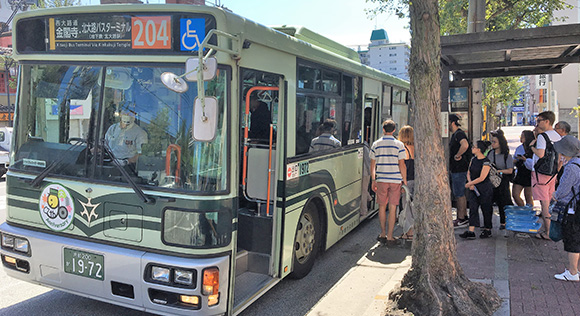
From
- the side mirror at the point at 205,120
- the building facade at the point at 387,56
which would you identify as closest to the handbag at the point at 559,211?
the side mirror at the point at 205,120

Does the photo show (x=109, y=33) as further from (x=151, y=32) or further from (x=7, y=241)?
(x=7, y=241)

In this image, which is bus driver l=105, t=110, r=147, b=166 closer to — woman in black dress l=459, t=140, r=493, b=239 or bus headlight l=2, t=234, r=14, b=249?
bus headlight l=2, t=234, r=14, b=249

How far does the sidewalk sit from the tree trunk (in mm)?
339

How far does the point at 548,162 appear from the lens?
660 cm

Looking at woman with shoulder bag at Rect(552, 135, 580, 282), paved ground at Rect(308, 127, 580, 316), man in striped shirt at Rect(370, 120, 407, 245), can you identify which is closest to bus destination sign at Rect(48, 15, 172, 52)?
paved ground at Rect(308, 127, 580, 316)

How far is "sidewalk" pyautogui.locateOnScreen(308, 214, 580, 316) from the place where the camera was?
4512mm

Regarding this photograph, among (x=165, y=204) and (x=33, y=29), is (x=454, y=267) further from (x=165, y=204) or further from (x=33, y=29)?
(x=33, y=29)

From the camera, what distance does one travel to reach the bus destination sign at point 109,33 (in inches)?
152

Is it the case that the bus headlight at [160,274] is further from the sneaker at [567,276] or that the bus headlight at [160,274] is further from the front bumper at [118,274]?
the sneaker at [567,276]

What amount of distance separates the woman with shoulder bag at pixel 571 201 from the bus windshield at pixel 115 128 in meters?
3.75

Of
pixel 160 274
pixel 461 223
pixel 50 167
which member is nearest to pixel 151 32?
pixel 50 167

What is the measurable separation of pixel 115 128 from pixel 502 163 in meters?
5.73

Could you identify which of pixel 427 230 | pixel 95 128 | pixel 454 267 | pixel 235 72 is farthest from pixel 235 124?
pixel 454 267

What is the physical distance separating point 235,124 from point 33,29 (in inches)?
85.2
